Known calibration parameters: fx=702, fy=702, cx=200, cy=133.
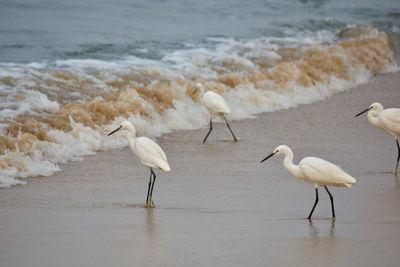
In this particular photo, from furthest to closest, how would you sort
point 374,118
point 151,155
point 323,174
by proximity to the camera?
point 374,118
point 151,155
point 323,174

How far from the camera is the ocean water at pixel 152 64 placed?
35.6 ft

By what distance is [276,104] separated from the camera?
14859mm

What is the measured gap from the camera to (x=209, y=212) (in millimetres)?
6859

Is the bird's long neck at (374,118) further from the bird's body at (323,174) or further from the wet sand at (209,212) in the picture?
the bird's body at (323,174)

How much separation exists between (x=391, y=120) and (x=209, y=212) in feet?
12.0

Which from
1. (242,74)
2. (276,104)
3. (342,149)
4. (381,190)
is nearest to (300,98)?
(276,104)

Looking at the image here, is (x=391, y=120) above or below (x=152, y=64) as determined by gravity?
above

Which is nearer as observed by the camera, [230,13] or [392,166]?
[392,166]

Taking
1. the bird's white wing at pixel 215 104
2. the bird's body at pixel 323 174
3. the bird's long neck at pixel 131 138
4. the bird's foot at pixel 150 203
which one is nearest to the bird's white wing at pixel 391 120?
the bird's body at pixel 323 174

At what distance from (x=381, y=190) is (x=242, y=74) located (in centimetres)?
1013

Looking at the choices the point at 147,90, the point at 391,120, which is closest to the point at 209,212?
the point at 391,120

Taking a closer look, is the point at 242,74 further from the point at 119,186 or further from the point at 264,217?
the point at 264,217

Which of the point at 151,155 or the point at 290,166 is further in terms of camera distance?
the point at 151,155

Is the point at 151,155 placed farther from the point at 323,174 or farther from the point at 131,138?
the point at 323,174
